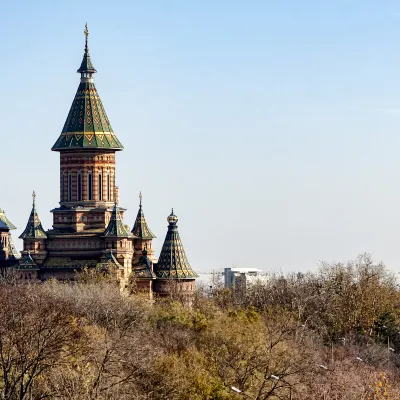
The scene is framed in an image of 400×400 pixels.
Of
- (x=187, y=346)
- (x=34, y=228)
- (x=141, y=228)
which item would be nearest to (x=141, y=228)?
(x=141, y=228)

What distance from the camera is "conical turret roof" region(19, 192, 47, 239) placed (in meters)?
93.6

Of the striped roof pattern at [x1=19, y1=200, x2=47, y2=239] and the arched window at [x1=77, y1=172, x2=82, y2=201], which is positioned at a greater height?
the arched window at [x1=77, y1=172, x2=82, y2=201]

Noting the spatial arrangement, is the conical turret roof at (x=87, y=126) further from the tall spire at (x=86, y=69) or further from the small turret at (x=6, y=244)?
the small turret at (x=6, y=244)

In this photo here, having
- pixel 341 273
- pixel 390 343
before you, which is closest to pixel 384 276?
pixel 341 273

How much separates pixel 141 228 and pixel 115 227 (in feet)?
13.1

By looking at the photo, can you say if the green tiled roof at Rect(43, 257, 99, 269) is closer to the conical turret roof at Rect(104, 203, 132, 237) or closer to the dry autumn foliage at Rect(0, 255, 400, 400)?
the conical turret roof at Rect(104, 203, 132, 237)

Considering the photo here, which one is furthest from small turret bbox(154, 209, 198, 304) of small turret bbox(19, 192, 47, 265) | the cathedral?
small turret bbox(19, 192, 47, 265)

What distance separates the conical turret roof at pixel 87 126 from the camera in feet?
310

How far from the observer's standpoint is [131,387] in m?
60.9

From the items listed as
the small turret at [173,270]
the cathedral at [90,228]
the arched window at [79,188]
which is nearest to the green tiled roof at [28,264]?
the cathedral at [90,228]

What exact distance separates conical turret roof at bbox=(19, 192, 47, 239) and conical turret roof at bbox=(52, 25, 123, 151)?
3.88 meters

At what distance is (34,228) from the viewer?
308 feet

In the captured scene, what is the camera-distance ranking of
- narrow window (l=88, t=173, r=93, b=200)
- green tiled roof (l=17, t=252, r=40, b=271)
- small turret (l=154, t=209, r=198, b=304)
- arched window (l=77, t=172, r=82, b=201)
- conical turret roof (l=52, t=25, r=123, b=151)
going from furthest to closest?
narrow window (l=88, t=173, r=93, b=200) < arched window (l=77, t=172, r=82, b=201) < conical turret roof (l=52, t=25, r=123, b=151) < small turret (l=154, t=209, r=198, b=304) < green tiled roof (l=17, t=252, r=40, b=271)

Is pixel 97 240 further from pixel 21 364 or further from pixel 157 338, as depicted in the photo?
pixel 21 364
